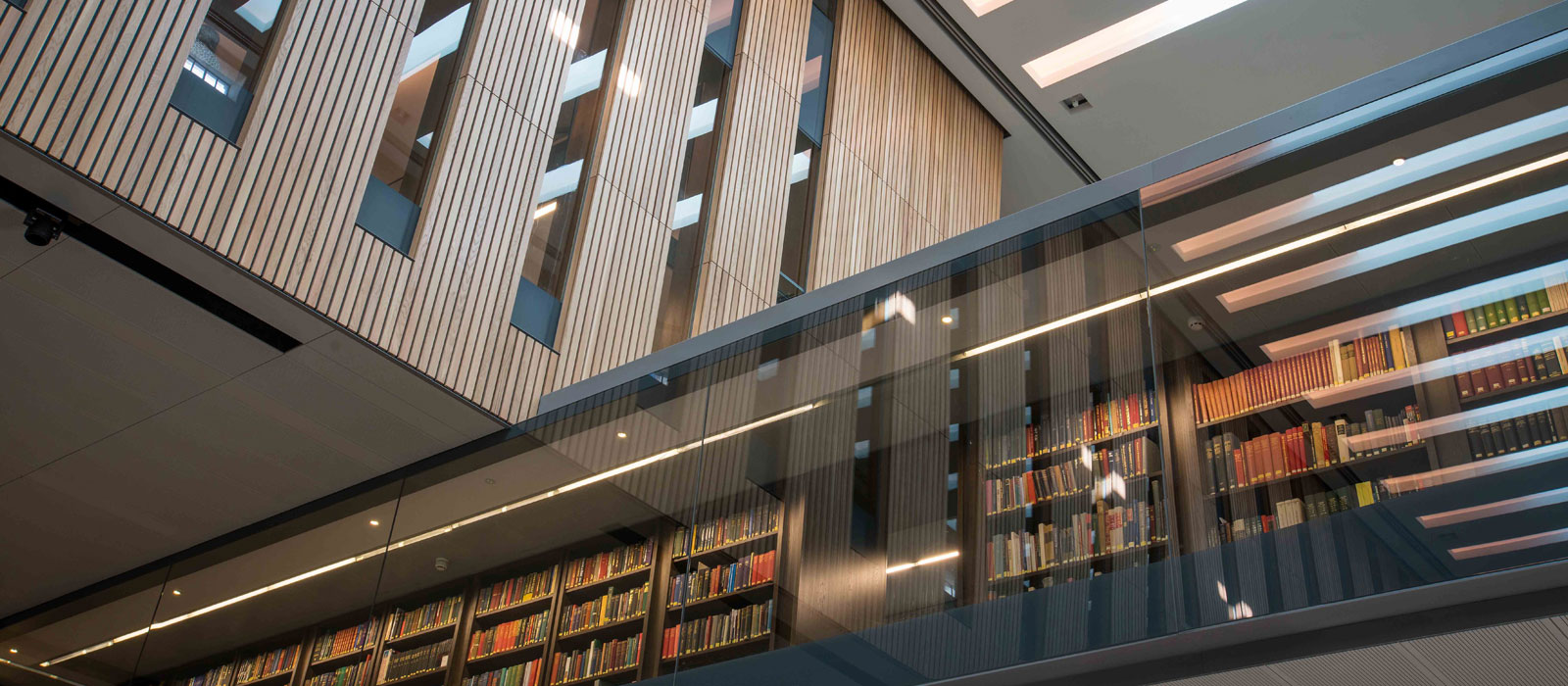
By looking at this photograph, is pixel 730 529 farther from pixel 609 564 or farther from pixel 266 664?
pixel 266 664

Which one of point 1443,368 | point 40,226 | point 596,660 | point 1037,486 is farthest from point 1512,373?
point 40,226

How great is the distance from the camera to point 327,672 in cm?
565

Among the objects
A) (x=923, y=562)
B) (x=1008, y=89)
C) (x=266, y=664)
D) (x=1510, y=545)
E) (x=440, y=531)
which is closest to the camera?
(x=1510, y=545)

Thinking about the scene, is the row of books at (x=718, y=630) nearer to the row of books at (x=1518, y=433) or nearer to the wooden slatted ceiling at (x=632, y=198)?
the wooden slatted ceiling at (x=632, y=198)

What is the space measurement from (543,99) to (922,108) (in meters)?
4.29

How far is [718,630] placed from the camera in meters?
4.54

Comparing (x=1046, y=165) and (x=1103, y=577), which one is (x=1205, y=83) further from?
(x=1103, y=577)

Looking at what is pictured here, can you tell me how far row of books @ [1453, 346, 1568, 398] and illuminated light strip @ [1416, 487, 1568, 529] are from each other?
0.32 metres

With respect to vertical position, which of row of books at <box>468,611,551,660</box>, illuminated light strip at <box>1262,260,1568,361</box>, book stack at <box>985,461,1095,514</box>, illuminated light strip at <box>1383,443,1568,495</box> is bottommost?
illuminated light strip at <box>1383,443,1568,495</box>

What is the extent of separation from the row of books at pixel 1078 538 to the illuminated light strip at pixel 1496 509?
2.47 ft

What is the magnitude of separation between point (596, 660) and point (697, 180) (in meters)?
3.23

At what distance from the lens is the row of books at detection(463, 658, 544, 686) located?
17.1 ft

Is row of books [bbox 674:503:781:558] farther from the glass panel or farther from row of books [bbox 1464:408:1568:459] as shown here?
row of books [bbox 1464:408:1568:459]

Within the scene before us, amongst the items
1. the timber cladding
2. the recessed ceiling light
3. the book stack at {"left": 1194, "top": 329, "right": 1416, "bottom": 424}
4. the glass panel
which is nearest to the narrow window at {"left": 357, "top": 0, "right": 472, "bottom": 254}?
the timber cladding
